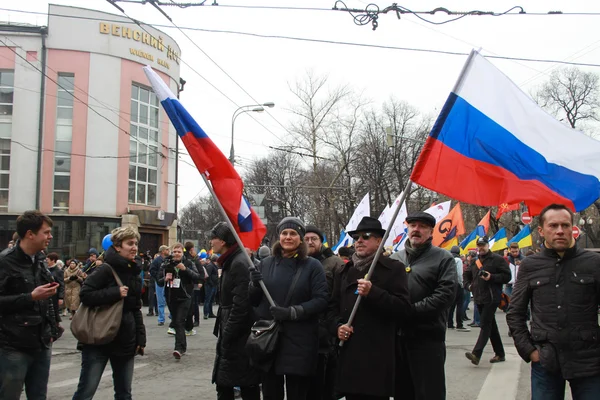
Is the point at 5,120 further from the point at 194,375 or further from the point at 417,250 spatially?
the point at 417,250

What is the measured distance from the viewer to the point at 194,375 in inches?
328

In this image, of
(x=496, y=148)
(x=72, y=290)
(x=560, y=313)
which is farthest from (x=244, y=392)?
(x=72, y=290)

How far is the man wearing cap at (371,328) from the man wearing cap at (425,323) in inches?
9.4

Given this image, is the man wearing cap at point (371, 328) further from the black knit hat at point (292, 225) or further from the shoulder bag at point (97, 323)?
the shoulder bag at point (97, 323)

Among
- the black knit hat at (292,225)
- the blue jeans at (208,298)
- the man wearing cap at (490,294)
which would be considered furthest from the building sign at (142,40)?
the black knit hat at (292,225)

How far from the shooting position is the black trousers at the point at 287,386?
4.71m

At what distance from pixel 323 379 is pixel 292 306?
1152mm

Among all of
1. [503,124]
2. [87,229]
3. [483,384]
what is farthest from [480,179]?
[87,229]

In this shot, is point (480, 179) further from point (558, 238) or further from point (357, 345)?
point (357, 345)

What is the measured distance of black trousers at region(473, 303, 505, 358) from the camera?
873cm

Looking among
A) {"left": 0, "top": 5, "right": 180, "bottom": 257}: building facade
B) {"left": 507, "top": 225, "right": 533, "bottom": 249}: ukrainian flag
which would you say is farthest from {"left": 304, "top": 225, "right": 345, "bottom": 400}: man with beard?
{"left": 0, "top": 5, "right": 180, "bottom": 257}: building facade

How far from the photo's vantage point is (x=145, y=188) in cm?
3253

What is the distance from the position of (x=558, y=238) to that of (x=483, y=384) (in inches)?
167

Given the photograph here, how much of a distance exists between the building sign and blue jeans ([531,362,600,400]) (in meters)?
28.0
